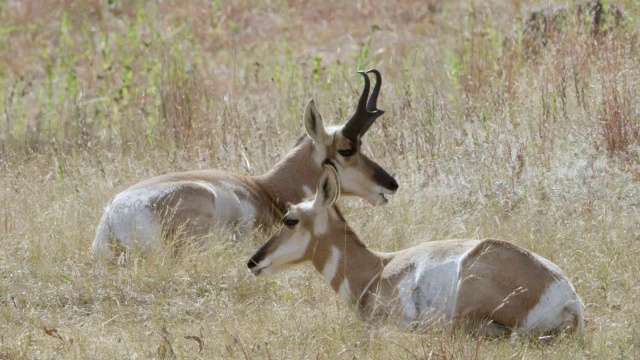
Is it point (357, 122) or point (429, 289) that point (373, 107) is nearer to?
point (357, 122)

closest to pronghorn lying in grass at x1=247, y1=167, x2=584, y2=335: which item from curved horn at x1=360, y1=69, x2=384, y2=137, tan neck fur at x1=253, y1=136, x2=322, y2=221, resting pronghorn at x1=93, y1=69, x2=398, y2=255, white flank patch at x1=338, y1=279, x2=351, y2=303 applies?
white flank patch at x1=338, y1=279, x2=351, y2=303

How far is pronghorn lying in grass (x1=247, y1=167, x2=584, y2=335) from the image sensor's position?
5.47 m

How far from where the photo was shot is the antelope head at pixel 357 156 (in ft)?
26.1

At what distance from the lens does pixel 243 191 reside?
816cm

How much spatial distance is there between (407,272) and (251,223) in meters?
2.25

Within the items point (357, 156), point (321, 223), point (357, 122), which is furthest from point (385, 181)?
point (321, 223)

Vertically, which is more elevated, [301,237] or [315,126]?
[315,126]

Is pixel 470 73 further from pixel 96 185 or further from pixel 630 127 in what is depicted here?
pixel 96 185

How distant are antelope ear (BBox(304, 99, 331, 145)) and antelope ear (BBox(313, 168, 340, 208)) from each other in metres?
1.66

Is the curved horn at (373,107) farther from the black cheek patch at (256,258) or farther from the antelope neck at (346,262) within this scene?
the black cheek patch at (256,258)

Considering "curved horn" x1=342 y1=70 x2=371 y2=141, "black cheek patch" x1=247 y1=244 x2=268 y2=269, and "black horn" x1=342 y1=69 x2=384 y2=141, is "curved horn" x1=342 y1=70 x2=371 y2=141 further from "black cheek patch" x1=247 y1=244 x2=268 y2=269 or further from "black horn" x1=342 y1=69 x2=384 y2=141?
"black cheek patch" x1=247 y1=244 x2=268 y2=269

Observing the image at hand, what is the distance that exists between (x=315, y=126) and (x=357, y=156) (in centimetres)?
38

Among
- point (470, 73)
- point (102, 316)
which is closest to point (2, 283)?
point (102, 316)

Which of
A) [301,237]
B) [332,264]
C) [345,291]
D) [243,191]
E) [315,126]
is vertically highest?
[315,126]
